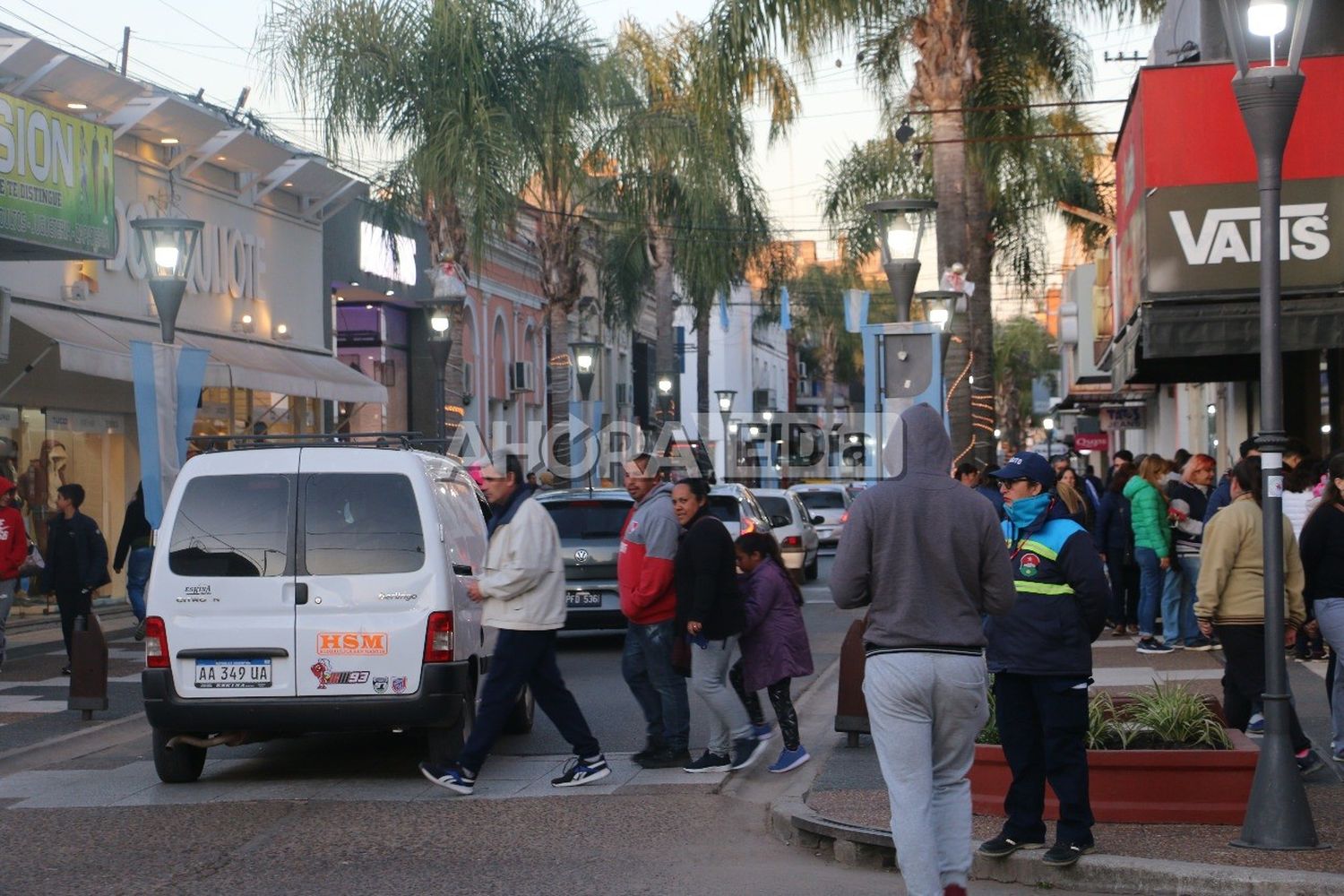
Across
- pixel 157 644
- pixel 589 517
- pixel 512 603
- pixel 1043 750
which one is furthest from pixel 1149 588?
pixel 157 644

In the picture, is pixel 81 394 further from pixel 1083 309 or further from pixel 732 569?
pixel 1083 309

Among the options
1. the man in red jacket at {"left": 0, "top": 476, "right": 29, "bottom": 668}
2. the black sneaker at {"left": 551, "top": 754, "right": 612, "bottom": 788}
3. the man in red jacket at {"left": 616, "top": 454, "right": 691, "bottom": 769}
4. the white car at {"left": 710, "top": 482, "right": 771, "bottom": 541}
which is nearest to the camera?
the black sneaker at {"left": 551, "top": 754, "right": 612, "bottom": 788}

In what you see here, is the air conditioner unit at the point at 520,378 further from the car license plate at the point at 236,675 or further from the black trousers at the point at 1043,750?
the black trousers at the point at 1043,750

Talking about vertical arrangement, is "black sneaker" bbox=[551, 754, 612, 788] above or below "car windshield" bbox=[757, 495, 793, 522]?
below

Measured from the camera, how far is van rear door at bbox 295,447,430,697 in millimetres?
9320

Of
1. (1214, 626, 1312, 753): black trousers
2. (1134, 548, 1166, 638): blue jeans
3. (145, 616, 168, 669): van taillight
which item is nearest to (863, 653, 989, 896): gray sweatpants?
(1214, 626, 1312, 753): black trousers

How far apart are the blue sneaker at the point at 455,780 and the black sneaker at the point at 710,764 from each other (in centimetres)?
138

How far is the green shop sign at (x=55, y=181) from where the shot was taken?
1764 centimetres

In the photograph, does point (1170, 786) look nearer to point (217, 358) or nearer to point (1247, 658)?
point (1247, 658)

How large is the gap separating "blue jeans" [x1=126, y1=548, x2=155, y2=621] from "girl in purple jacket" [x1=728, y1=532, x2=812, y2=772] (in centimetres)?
857

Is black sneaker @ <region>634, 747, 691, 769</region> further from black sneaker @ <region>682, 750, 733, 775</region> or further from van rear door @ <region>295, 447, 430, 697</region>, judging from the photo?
van rear door @ <region>295, 447, 430, 697</region>

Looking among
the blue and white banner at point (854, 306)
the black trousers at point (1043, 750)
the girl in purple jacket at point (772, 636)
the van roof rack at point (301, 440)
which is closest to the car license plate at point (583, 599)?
the van roof rack at point (301, 440)

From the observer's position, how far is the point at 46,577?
14766 mm

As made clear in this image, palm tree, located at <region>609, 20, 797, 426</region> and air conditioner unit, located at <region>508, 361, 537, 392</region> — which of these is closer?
palm tree, located at <region>609, 20, 797, 426</region>
